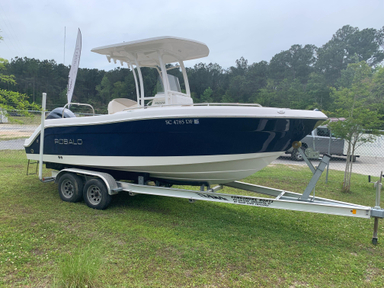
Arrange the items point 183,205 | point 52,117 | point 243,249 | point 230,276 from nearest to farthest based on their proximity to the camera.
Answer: point 230,276
point 243,249
point 183,205
point 52,117

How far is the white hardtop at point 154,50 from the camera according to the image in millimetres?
4427

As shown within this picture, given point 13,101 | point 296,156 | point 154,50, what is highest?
point 154,50

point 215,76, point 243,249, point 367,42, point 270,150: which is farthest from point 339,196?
point 367,42

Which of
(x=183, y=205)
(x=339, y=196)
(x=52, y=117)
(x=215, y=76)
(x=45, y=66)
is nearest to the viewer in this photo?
(x=183, y=205)

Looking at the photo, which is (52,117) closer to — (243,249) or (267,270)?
(243,249)

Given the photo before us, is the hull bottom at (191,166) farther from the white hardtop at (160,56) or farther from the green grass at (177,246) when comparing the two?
the white hardtop at (160,56)

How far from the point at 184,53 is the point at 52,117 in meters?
3.07

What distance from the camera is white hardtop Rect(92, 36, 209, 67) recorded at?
4427mm

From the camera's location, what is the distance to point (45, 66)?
47.9m

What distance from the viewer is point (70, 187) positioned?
16.4 feet

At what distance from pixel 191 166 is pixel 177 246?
121cm

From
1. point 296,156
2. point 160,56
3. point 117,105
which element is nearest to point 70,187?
point 117,105

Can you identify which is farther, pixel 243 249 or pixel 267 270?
pixel 243 249

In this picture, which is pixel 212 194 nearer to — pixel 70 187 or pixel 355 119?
pixel 70 187
